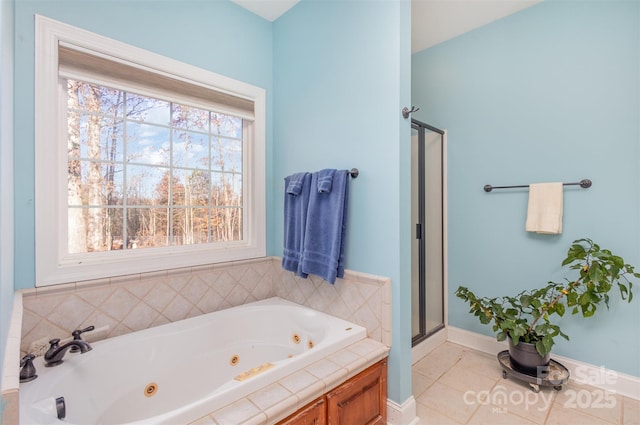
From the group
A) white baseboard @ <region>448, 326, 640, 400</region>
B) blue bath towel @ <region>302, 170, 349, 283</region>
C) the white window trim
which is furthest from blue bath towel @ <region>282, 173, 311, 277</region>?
white baseboard @ <region>448, 326, 640, 400</region>

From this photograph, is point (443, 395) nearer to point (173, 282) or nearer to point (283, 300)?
point (283, 300)

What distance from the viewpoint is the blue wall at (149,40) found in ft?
4.87

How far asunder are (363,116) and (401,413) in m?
1.72

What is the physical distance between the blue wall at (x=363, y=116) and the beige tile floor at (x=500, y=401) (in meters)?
0.32

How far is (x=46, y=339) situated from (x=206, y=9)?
2.21m

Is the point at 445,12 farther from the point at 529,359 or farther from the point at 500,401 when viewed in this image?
the point at 500,401

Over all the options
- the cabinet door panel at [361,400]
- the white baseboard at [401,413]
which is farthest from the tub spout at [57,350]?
the white baseboard at [401,413]

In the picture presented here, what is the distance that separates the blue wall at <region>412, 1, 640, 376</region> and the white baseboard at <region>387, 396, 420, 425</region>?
123cm

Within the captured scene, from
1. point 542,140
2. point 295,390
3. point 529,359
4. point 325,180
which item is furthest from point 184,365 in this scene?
point 542,140

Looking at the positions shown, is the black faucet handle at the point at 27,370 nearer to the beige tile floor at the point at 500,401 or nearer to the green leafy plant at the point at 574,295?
the beige tile floor at the point at 500,401

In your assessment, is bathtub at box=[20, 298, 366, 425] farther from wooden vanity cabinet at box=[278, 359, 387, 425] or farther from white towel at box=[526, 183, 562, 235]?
white towel at box=[526, 183, 562, 235]

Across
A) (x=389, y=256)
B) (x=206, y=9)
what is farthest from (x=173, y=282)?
(x=206, y=9)

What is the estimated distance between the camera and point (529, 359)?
2.01 meters

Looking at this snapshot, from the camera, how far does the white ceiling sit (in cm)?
233
